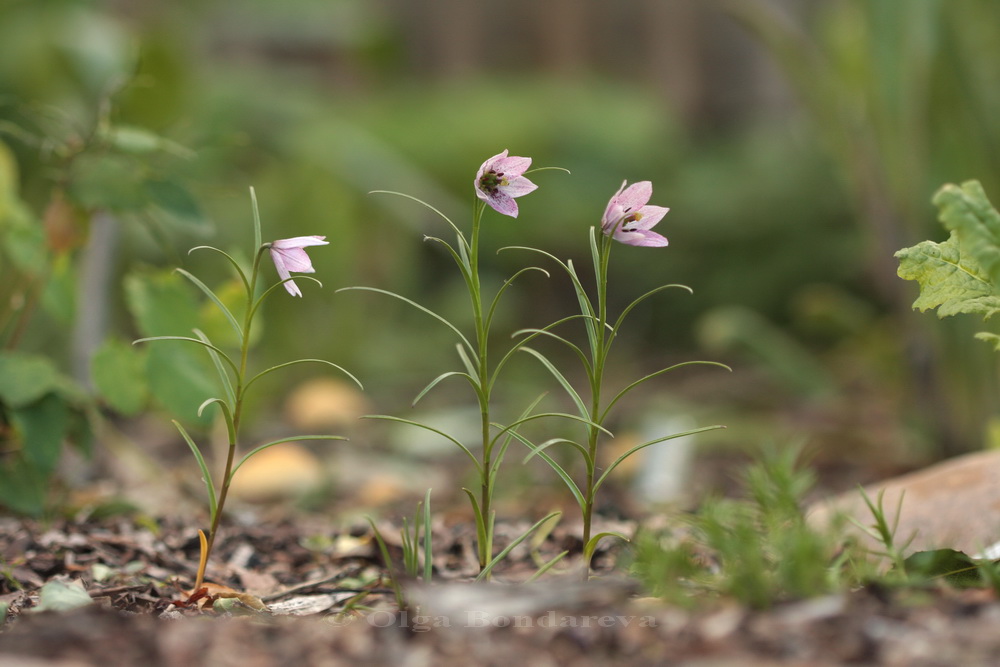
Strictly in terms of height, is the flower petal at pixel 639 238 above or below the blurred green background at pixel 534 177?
below

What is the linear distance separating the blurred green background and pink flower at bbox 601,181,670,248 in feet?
2.25

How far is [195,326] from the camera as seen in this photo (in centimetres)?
145

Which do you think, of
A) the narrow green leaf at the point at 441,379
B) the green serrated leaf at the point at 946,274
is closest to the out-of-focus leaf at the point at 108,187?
the narrow green leaf at the point at 441,379

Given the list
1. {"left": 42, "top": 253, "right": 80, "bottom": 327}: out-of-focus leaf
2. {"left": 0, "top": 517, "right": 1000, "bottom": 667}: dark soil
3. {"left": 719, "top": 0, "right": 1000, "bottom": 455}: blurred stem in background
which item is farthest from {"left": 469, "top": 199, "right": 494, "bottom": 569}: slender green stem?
{"left": 719, "top": 0, "right": 1000, "bottom": 455}: blurred stem in background

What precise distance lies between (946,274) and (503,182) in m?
0.49

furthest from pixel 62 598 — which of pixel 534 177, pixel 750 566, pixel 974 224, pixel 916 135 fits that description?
pixel 534 177

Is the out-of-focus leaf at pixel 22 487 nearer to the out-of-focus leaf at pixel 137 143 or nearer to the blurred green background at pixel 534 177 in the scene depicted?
the blurred green background at pixel 534 177

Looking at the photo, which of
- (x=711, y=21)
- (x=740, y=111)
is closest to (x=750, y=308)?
(x=740, y=111)

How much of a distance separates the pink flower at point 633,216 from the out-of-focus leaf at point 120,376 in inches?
29.8

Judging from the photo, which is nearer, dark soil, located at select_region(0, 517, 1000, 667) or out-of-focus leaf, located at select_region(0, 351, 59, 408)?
dark soil, located at select_region(0, 517, 1000, 667)

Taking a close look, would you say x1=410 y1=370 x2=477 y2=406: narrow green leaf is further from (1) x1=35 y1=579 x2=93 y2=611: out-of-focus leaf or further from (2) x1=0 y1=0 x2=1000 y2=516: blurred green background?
(2) x1=0 y1=0 x2=1000 y2=516: blurred green background

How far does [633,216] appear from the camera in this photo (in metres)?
0.95

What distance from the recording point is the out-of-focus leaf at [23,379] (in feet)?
4.29

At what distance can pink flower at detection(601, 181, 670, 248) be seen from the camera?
3.06 feet
